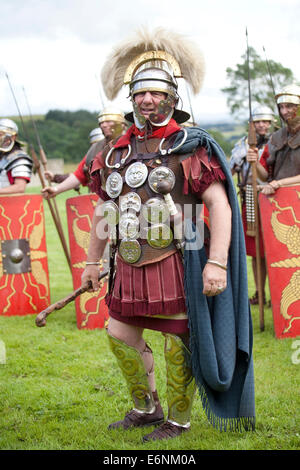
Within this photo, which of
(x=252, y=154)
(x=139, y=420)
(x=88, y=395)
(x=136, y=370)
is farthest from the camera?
(x=252, y=154)

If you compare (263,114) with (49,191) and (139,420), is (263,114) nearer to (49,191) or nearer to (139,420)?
(49,191)

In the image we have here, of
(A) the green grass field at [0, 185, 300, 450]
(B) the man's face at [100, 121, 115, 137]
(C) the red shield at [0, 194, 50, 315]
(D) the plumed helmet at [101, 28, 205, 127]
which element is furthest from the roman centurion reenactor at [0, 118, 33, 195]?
(D) the plumed helmet at [101, 28, 205, 127]

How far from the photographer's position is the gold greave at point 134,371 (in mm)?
2869

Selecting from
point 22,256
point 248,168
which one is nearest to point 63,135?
point 248,168

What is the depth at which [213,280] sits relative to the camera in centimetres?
254

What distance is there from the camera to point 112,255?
9.59 feet

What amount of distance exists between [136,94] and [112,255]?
0.77 m

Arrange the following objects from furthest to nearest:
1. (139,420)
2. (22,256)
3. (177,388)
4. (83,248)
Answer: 1. (22,256)
2. (83,248)
3. (139,420)
4. (177,388)

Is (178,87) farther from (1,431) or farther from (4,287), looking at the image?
(4,287)

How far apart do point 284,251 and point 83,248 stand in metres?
1.74

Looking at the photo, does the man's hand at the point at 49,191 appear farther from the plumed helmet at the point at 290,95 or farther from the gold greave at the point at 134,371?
the gold greave at the point at 134,371

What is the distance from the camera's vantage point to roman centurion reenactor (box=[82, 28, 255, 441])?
2645mm

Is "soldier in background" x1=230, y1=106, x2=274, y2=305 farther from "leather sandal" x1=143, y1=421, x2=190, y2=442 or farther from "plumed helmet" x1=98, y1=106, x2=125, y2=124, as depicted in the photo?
"leather sandal" x1=143, y1=421, x2=190, y2=442

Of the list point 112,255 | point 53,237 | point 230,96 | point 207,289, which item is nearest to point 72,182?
point 112,255
